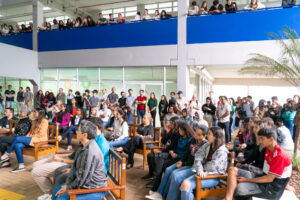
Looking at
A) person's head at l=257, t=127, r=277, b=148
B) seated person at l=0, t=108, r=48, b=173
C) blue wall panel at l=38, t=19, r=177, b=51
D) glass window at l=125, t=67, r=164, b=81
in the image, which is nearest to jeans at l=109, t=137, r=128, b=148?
seated person at l=0, t=108, r=48, b=173

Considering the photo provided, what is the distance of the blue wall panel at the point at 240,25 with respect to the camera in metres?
8.06

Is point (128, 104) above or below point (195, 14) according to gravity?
below

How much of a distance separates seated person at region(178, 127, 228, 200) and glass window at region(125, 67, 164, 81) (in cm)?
729

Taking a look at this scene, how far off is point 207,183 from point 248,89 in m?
19.8

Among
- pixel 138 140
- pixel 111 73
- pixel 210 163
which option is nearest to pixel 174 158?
pixel 210 163

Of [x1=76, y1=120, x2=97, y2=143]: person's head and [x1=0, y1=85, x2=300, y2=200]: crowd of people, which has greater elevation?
[x1=76, y1=120, x2=97, y2=143]: person's head

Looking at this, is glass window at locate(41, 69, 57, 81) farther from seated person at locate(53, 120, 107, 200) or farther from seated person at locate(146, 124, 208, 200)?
seated person at locate(53, 120, 107, 200)

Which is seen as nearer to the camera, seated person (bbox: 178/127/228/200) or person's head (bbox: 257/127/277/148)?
person's head (bbox: 257/127/277/148)

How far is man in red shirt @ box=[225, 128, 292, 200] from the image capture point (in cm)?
256

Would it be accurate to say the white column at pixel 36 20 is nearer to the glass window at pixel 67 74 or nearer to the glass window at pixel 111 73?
the glass window at pixel 67 74

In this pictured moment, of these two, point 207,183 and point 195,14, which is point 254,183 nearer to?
point 207,183

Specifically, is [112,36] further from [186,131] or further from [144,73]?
[186,131]

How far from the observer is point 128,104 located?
9.14 m

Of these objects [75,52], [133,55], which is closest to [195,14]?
[133,55]
